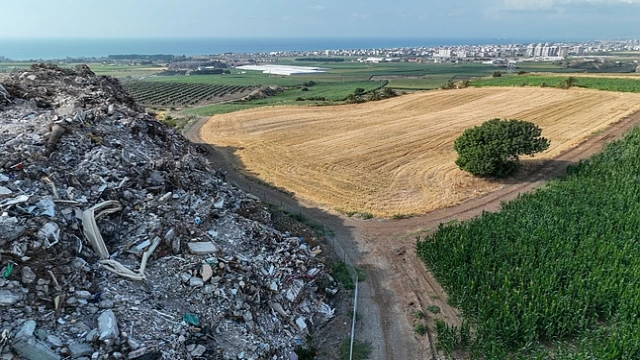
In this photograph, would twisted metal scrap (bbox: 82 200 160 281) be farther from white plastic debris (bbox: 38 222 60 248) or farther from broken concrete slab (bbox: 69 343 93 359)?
broken concrete slab (bbox: 69 343 93 359)

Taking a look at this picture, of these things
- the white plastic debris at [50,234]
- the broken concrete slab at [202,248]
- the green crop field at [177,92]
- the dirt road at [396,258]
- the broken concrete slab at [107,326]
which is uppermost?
the green crop field at [177,92]

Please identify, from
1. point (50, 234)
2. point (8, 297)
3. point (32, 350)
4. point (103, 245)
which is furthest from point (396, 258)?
point (8, 297)

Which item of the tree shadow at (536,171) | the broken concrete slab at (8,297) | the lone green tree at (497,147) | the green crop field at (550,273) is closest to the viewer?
the broken concrete slab at (8,297)

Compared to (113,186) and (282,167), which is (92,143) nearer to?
(113,186)

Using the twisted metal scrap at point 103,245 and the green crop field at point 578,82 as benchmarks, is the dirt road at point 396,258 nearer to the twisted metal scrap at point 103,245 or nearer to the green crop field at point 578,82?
the twisted metal scrap at point 103,245

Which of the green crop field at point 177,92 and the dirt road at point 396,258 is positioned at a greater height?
the green crop field at point 177,92

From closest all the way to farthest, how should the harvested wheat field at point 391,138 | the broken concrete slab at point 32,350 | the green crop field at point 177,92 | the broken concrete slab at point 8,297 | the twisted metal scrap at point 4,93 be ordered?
the broken concrete slab at point 32,350 < the broken concrete slab at point 8,297 < the twisted metal scrap at point 4,93 < the harvested wheat field at point 391,138 < the green crop field at point 177,92

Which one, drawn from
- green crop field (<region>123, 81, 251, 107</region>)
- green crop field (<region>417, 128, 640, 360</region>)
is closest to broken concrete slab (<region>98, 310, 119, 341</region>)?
green crop field (<region>417, 128, 640, 360</region>)

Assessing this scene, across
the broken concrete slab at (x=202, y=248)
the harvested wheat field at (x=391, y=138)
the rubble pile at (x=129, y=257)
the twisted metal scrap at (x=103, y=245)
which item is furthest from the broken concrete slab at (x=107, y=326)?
the harvested wheat field at (x=391, y=138)
